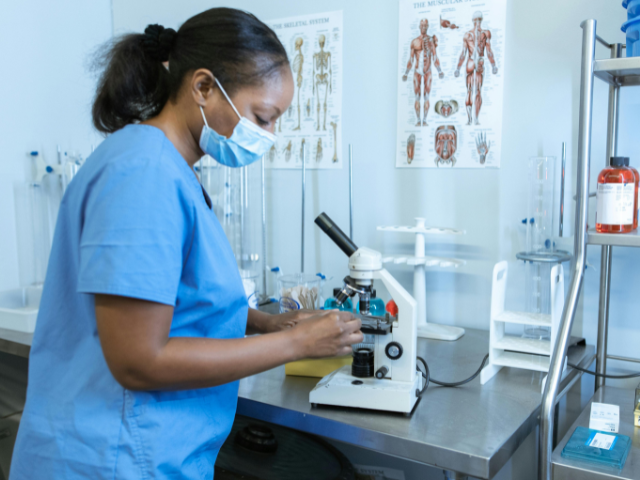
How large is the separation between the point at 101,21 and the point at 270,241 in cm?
132

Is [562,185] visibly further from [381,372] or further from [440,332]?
[381,372]

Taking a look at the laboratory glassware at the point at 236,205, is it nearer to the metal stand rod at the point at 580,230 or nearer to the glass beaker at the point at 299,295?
the glass beaker at the point at 299,295

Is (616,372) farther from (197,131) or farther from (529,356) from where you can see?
(197,131)

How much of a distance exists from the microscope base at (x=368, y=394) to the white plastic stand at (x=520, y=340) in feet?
0.91

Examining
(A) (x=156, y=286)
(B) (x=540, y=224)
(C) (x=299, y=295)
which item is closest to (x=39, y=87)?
(C) (x=299, y=295)

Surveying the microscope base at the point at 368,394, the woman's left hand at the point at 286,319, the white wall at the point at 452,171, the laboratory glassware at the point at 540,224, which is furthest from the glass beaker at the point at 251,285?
A: the laboratory glassware at the point at 540,224

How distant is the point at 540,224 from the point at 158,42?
1.16 meters

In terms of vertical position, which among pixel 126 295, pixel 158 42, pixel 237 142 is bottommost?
pixel 126 295

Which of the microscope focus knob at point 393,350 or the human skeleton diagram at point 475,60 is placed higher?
the human skeleton diagram at point 475,60

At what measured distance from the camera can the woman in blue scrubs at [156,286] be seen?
2.42 ft

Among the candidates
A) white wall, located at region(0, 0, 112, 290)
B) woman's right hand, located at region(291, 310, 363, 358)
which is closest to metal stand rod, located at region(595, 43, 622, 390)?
woman's right hand, located at region(291, 310, 363, 358)

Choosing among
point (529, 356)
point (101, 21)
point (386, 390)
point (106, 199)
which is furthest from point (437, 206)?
point (101, 21)

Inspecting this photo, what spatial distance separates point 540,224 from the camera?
5.09 feet

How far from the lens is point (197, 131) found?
3.05ft
